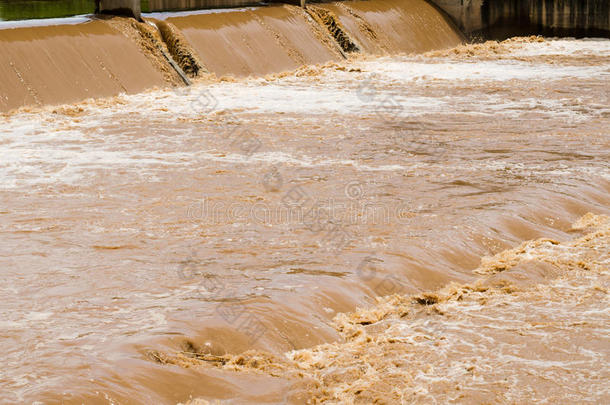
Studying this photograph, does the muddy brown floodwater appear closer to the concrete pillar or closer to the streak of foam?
the streak of foam

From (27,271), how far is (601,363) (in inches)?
129

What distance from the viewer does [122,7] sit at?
46.5 ft

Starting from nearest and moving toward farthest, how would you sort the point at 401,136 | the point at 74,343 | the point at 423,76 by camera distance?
the point at 74,343
the point at 401,136
the point at 423,76

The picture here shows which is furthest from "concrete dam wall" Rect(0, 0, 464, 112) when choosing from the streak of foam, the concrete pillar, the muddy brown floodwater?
the streak of foam

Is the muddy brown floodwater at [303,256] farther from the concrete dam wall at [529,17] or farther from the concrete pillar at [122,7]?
the concrete dam wall at [529,17]

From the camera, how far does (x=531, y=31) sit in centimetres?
2069

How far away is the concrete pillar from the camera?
14.0m

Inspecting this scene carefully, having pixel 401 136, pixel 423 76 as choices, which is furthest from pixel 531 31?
pixel 401 136

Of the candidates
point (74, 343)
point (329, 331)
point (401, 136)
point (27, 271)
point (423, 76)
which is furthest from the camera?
point (423, 76)

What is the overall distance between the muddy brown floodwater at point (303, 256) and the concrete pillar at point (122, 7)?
10.8ft

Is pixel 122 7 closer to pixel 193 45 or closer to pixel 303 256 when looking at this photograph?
pixel 193 45

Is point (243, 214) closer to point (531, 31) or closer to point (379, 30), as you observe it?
point (379, 30)

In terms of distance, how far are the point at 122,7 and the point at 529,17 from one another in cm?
1046

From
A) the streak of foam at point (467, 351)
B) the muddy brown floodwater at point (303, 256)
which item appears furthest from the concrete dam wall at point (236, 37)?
the streak of foam at point (467, 351)
